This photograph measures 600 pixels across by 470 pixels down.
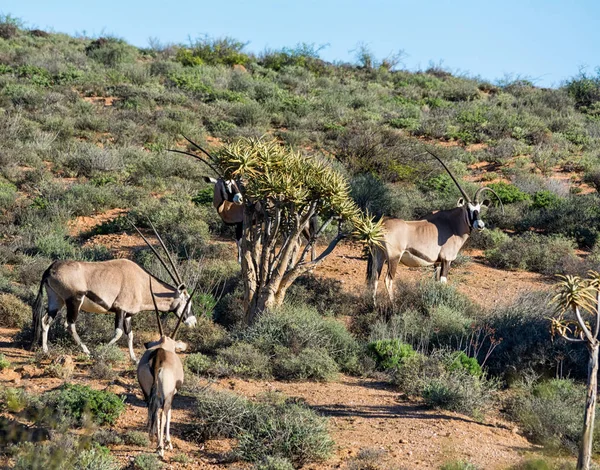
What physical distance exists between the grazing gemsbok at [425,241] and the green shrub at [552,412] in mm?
4056

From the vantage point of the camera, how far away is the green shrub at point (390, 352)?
409 inches

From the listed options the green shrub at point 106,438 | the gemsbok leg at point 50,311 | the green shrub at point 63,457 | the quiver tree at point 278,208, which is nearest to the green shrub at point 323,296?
the quiver tree at point 278,208

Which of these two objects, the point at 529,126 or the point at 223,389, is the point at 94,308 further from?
the point at 529,126

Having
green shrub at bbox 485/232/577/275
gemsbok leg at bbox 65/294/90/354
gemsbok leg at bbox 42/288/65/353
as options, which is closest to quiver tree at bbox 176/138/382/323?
gemsbok leg at bbox 65/294/90/354

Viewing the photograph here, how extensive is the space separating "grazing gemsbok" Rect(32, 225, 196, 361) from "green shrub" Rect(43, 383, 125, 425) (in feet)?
6.31

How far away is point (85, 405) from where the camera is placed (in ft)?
26.1

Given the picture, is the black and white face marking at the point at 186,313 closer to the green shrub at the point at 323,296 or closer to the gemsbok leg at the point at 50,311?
the gemsbok leg at the point at 50,311

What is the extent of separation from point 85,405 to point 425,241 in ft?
26.7

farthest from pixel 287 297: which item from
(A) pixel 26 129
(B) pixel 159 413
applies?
(A) pixel 26 129

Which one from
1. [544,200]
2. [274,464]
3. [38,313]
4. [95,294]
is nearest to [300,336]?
[95,294]

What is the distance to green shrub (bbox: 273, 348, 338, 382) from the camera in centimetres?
1012

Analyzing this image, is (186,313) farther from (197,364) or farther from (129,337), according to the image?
(197,364)

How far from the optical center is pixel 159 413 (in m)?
7.18

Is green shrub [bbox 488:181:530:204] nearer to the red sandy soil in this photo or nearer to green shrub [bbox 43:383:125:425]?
the red sandy soil
